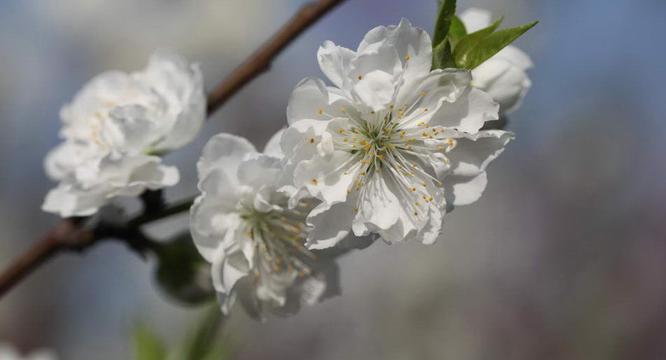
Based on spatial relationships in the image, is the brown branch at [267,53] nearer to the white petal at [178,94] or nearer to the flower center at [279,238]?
the white petal at [178,94]

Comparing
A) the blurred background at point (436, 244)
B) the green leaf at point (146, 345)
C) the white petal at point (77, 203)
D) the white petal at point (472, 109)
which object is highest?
the white petal at point (472, 109)

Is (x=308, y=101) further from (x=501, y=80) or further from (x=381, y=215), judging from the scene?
(x=501, y=80)

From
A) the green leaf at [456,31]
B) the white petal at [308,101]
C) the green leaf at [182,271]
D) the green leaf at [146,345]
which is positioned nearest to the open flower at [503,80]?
the green leaf at [456,31]

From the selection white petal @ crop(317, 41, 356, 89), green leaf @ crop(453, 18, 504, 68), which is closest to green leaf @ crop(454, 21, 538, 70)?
green leaf @ crop(453, 18, 504, 68)

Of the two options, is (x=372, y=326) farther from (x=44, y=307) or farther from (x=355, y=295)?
(x=44, y=307)

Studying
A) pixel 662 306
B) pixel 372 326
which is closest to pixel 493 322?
pixel 372 326

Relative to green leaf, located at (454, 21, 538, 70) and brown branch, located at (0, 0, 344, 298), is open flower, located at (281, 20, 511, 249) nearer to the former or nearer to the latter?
green leaf, located at (454, 21, 538, 70)
